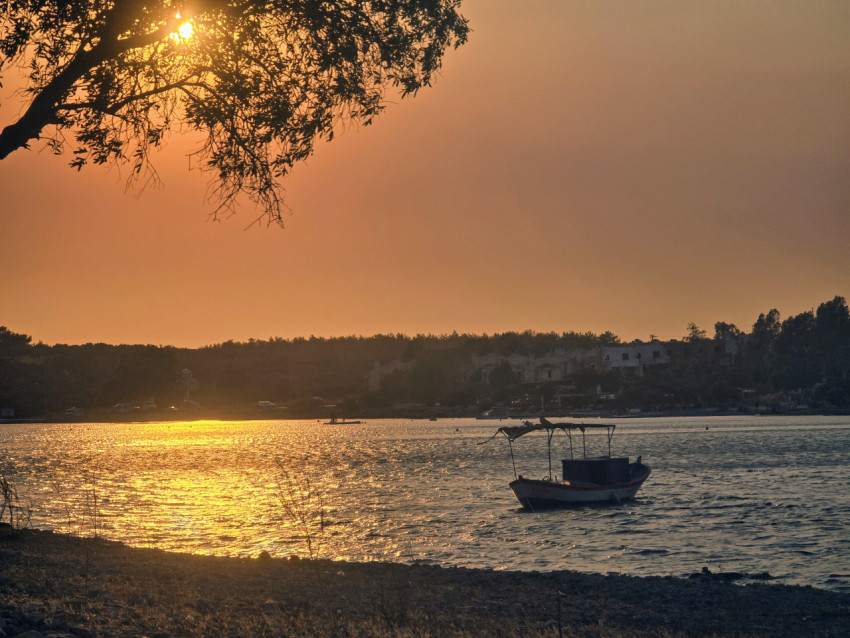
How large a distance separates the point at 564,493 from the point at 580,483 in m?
2.87

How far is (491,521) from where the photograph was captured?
37.7 metres

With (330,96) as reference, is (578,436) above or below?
below

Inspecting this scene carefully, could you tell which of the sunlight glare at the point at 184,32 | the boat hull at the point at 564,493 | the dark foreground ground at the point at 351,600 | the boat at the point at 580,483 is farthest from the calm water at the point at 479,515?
the sunlight glare at the point at 184,32

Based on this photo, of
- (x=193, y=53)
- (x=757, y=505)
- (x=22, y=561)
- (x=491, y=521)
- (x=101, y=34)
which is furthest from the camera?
(x=757, y=505)

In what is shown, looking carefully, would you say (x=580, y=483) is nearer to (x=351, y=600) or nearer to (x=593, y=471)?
(x=593, y=471)

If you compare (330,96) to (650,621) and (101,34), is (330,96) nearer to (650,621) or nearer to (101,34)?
(101,34)

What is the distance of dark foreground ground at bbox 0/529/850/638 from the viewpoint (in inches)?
568

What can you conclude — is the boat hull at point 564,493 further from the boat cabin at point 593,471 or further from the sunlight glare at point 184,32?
the sunlight glare at point 184,32

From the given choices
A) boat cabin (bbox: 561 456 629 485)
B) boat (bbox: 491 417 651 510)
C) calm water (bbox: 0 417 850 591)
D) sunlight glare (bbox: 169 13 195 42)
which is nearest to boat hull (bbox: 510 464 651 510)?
boat (bbox: 491 417 651 510)

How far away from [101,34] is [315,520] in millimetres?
27708

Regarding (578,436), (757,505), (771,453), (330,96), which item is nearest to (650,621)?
(330,96)

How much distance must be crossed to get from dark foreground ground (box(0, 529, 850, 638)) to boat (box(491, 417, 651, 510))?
17953 mm

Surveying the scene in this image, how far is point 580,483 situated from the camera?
45.2m

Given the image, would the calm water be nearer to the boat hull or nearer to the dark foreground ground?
the boat hull
